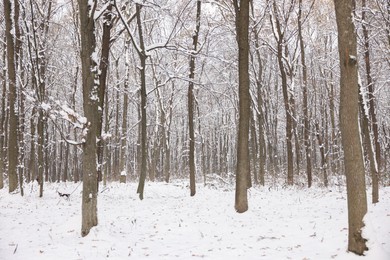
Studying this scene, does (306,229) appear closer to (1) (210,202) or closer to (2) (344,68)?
(2) (344,68)

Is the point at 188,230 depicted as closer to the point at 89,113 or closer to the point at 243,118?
the point at 89,113

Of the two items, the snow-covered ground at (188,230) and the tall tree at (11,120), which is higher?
the tall tree at (11,120)

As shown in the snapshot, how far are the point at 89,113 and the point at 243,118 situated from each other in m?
5.10

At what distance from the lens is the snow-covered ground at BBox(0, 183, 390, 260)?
5.69m

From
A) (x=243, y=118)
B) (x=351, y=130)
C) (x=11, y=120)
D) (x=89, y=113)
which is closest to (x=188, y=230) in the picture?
(x=89, y=113)

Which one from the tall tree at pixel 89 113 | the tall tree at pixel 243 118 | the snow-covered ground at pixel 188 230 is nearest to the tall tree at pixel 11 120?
the snow-covered ground at pixel 188 230

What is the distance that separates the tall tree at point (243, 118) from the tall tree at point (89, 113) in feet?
15.2

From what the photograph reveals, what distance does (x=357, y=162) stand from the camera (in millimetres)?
5148

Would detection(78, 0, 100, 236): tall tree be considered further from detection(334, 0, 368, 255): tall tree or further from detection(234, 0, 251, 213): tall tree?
detection(334, 0, 368, 255): tall tree

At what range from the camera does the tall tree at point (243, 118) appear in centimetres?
995

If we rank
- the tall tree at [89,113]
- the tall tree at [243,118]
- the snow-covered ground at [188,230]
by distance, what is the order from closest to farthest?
the snow-covered ground at [188,230], the tall tree at [89,113], the tall tree at [243,118]

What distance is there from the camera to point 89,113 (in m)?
6.95

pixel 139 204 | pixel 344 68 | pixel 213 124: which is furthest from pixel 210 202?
pixel 213 124

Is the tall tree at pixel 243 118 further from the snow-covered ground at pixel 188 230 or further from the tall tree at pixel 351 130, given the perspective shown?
the tall tree at pixel 351 130
